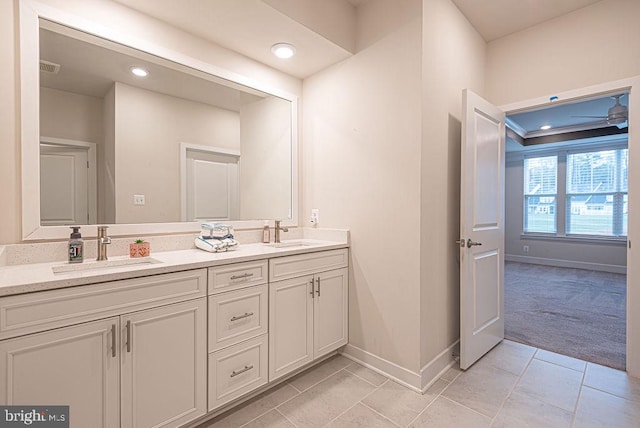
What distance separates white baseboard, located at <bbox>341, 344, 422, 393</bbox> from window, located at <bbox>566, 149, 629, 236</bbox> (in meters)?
6.09

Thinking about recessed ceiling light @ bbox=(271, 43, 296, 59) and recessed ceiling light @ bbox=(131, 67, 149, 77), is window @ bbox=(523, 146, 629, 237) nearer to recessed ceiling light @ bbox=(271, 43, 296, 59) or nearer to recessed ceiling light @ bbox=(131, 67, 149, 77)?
recessed ceiling light @ bbox=(271, 43, 296, 59)

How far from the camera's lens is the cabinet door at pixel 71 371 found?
1.11m

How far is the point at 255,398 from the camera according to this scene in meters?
1.93

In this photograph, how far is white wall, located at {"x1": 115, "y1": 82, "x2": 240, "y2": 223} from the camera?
6.22 ft

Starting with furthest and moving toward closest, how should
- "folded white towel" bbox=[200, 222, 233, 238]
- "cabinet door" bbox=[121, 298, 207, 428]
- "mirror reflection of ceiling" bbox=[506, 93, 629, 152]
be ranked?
"mirror reflection of ceiling" bbox=[506, 93, 629, 152]
"folded white towel" bbox=[200, 222, 233, 238]
"cabinet door" bbox=[121, 298, 207, 428]

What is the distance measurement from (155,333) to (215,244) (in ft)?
2.20

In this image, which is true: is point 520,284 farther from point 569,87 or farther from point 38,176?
point 38,176

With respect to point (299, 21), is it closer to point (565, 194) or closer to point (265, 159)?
point (265, 159)

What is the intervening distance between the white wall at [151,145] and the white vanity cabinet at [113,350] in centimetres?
71

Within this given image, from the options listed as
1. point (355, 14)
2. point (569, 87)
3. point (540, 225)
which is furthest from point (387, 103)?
point (540, 225)

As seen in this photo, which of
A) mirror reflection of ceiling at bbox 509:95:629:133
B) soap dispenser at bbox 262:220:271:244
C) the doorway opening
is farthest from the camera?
mirror reflection of ceiling at bbox 509:95:629:133

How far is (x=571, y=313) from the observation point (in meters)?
3.50

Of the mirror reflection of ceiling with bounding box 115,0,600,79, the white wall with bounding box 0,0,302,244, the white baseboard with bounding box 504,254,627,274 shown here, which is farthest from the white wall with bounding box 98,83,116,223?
the white baseboard with bounding box 504,254,627,274

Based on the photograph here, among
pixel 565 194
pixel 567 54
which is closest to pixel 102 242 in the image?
pixel 567 54
